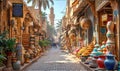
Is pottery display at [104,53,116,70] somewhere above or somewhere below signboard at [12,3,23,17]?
below

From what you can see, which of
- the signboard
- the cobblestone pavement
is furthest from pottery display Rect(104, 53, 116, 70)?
the signboard

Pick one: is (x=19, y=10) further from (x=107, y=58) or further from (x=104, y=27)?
(x=107, y=58)

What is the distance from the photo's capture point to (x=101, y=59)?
47.3 ft

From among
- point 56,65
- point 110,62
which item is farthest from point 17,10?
point 110,62

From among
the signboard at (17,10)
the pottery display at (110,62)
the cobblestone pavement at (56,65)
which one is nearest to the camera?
the pottery display at (110,62)

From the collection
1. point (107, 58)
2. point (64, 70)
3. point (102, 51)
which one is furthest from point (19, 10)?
point (107, 58)

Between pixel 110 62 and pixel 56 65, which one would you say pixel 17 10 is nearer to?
pixel 56 65

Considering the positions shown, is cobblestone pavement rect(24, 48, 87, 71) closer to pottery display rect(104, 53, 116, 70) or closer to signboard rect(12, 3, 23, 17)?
signboard rect(12, 3, 23, 17)

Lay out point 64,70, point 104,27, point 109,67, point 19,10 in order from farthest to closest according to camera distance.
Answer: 1. point 104,27
2. point 19,10
3. point 64,70
4. point 109,67

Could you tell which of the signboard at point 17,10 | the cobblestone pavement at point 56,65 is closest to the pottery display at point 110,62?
the cobblestone pavement at point 56,65

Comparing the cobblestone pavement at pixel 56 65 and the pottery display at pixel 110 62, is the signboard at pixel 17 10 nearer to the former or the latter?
the cobblestone pavement at pixel 56 65

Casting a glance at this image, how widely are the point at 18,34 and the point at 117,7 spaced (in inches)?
513

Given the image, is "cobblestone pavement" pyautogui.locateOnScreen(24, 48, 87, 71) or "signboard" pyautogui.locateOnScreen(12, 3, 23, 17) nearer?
"cobblestone pavement" pyautogui.locateOnScreen(24, 48, 87, 71)

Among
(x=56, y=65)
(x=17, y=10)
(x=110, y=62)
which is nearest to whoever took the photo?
(x=110, y=62)
